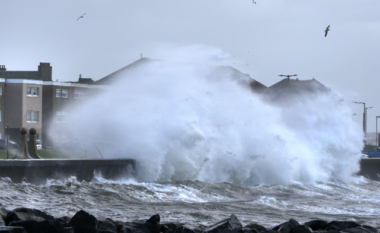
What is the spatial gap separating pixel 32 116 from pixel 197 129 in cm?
3569

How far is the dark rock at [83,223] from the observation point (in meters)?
9.39

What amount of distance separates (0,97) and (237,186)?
37.1 metres

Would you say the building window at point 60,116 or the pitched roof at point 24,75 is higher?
the pitched roof at point 24,75

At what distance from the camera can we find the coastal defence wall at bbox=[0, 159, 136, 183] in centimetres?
1484

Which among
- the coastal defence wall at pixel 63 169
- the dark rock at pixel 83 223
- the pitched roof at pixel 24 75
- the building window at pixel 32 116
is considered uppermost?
the pitched roof at pixel 24 75

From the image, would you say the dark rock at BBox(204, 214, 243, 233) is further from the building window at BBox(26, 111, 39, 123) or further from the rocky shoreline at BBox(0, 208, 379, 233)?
the building window at BBox(26, 111, 39, 123)

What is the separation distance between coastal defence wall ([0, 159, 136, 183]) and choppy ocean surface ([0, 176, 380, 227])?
22cm

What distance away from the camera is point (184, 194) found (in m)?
16.1

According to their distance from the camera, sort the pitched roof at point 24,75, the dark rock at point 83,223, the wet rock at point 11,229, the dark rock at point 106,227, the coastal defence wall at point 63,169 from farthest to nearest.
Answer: the pitched roof at point 24,75, the coastal defence wall at point 63,169, the dark rock at point 106,227, the dark rock at point 83,223, the wet rock at point 11,229

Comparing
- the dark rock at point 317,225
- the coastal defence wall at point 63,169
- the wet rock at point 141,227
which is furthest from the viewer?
the coastal defence wall at point 63,169

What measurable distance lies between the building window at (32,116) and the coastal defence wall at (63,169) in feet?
120

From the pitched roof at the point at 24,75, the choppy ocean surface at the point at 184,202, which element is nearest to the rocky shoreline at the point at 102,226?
the choppy ocean surface at the point at 184,202

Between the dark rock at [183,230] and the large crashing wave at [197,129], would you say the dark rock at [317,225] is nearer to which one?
the dark rock at [183,230]

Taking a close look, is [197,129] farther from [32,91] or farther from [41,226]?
[32,91]
